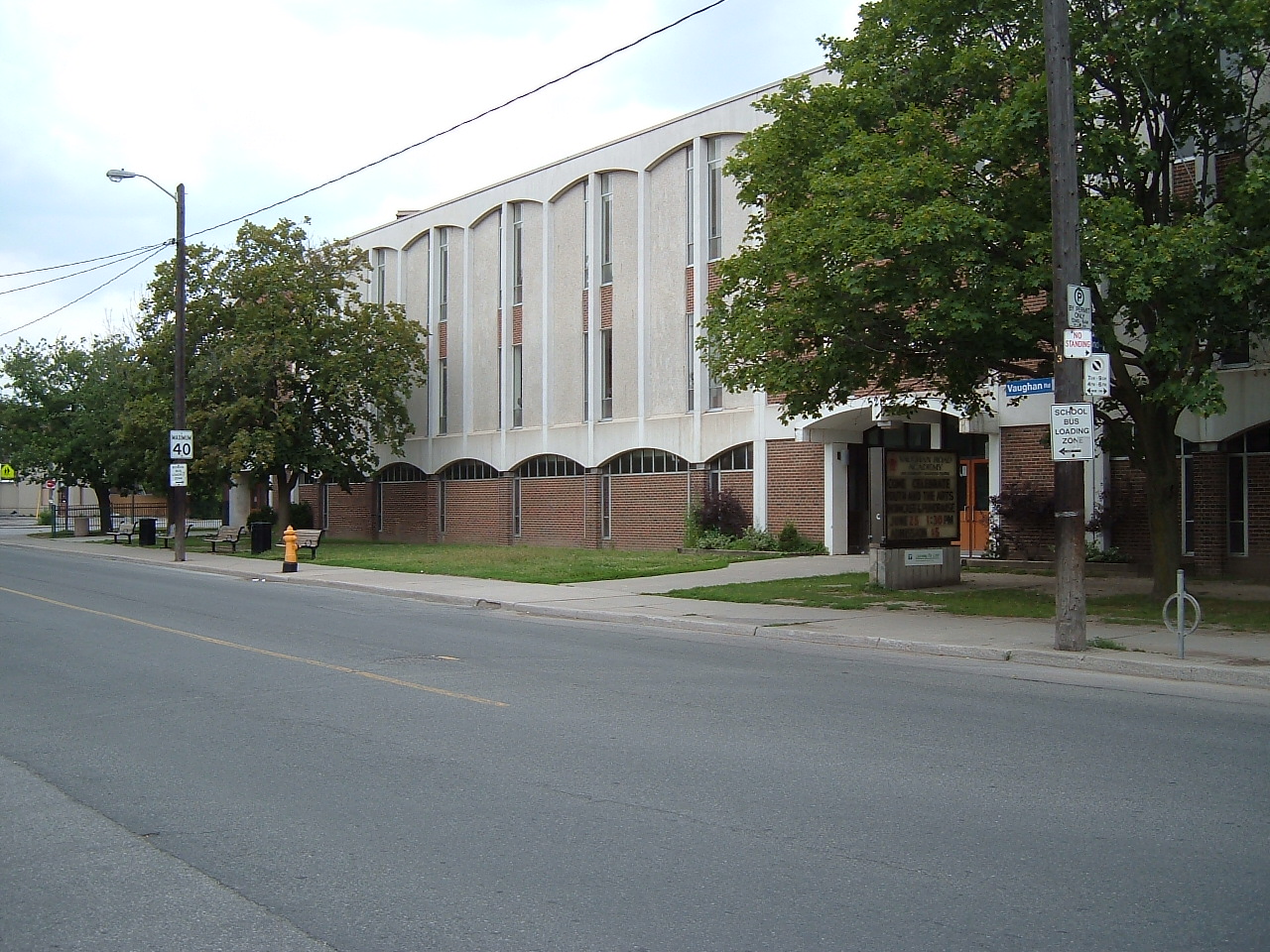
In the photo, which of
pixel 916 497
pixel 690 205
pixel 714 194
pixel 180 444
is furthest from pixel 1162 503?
pixel 180 444

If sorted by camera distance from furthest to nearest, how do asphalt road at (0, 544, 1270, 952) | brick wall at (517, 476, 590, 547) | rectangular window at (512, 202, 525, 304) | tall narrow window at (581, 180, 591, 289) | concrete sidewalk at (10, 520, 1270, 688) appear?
rectangular window at (512, 202, 525, 304)
brick wall at (517, 476, 590, 547)
tall narrow window at (581, 180, 591, 289)
concrete sidewalk at (10, 520, 1270, 688)
asphalt road at (0, 544, 1270, 952)

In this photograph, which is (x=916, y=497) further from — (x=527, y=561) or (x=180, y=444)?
(x=180, y=444)

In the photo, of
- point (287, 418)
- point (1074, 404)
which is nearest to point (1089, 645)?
point (1074, 404)

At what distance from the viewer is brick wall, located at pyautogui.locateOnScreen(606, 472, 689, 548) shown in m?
32.4

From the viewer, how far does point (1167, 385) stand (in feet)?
45.9

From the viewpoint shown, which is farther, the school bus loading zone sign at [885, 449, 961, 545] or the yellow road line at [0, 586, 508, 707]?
the school bus loading zone sign at [885, 449, 961, 545]

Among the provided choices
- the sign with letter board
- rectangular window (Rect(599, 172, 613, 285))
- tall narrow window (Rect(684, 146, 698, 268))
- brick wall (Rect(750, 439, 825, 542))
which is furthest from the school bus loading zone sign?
rectangular window (Rect(599, 172, 613, 285))

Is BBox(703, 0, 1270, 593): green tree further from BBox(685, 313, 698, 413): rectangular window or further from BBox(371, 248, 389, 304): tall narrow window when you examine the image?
BBox(371, 248, 389, 304): tall narrow window

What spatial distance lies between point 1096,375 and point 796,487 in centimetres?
1687

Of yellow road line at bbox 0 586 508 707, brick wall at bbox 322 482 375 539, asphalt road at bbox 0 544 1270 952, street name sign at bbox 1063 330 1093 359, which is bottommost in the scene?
asphalt road at bbox 0 544 1270 952

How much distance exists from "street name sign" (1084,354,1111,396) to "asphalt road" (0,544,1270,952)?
3015 mm

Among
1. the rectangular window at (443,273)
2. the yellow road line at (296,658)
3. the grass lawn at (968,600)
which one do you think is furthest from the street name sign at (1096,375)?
the rectangular window at (443,273)

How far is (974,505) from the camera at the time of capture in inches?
1058

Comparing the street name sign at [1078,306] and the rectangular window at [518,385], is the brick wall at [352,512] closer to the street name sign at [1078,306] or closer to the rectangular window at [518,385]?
the rectangular window at [518,385]
